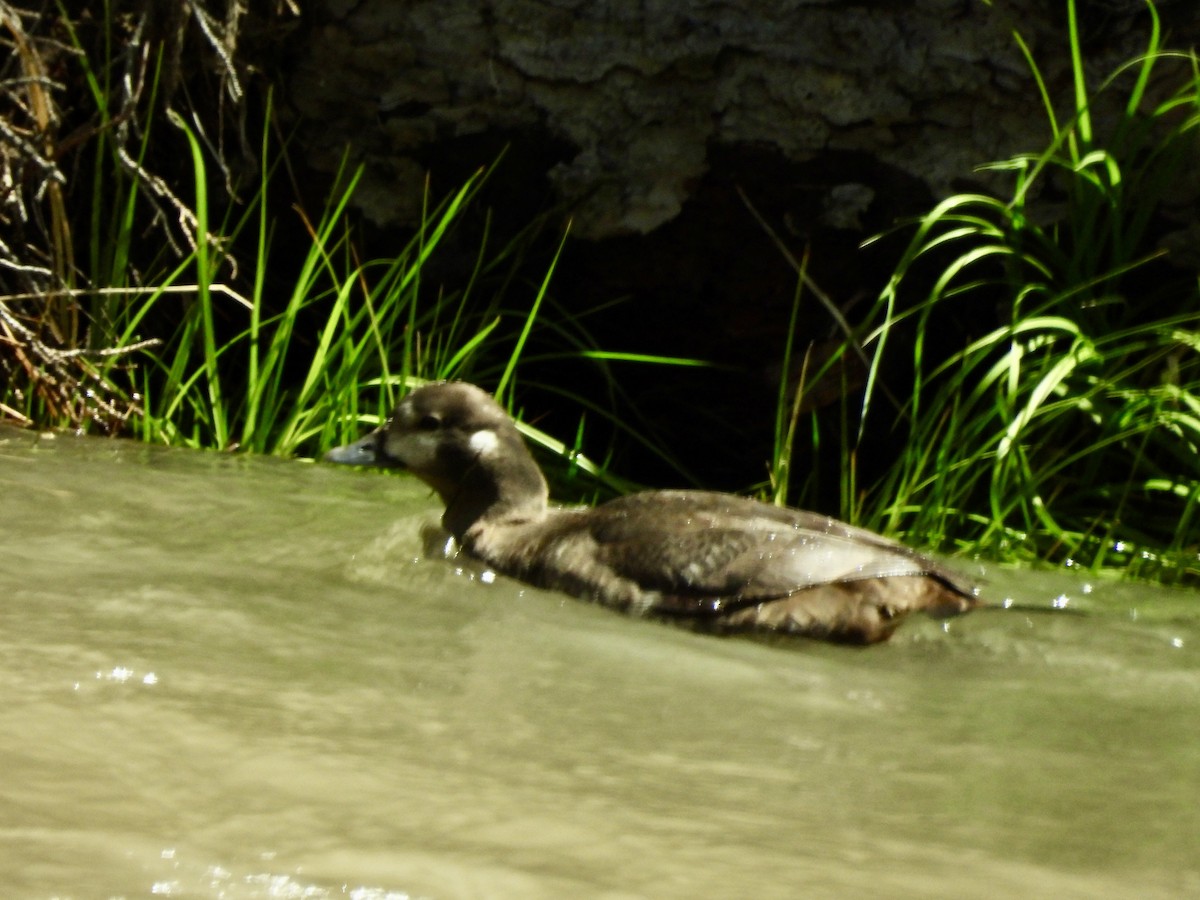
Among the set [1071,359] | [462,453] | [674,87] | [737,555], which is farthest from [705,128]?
[737,555]

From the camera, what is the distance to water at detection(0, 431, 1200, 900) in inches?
65.4

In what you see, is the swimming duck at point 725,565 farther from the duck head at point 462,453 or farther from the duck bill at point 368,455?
the duck bill at point 368,455

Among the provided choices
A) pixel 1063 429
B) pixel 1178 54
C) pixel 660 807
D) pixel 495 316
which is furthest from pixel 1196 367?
pixel 660 807

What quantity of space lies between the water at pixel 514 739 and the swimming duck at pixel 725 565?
0.08m

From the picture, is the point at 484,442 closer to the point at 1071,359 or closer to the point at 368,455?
the point at 368,455

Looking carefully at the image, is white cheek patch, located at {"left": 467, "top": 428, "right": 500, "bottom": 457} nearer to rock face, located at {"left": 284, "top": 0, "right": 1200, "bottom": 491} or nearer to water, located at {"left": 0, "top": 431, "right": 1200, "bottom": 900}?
water, located at {"left": 0, "top": 431, "right": 1200, "bottom": 900}

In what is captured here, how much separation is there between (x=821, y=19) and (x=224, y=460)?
91.1 inches

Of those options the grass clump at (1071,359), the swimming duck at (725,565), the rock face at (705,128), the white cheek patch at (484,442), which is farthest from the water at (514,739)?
the rock face at (705,128)

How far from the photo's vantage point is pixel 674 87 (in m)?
5.16

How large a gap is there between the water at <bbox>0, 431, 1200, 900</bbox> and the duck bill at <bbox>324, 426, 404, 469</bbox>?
0.52 m

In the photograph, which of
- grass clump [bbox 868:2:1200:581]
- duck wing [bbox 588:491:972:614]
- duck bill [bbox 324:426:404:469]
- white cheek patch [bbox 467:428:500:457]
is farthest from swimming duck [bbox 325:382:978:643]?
grass clump [bbox 868:2:1200:581]

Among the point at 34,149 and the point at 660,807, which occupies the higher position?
the point at 34,149

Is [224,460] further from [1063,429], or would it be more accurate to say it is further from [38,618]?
[1063,429]

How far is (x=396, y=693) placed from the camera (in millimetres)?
2363
